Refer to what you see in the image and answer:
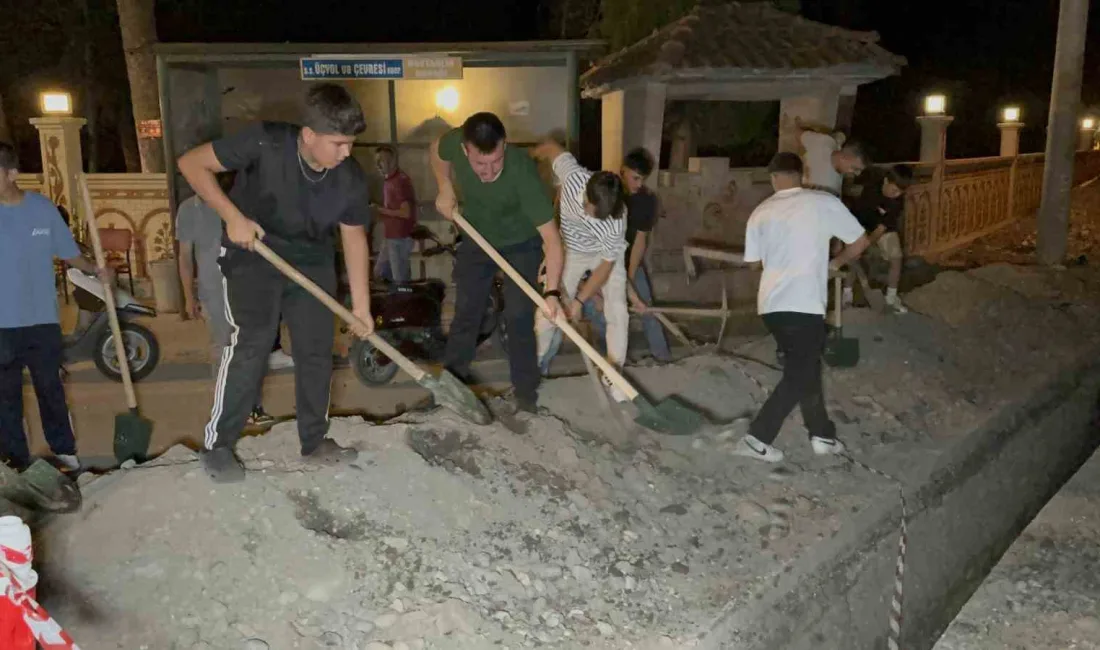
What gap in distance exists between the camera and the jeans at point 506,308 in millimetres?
5266

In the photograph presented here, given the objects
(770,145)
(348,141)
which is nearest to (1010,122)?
(770,145)

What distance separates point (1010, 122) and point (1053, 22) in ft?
37.7

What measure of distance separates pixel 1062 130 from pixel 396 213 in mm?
8208

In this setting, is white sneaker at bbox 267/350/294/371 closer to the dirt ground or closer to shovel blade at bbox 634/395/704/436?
the dirt ground

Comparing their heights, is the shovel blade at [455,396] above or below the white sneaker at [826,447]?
above

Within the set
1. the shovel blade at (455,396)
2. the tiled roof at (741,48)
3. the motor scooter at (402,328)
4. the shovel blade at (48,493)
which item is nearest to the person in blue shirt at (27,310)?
the shovel blade at (48,493)

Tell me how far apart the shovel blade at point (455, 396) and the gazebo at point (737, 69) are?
21.3ft

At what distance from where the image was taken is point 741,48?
10750mm

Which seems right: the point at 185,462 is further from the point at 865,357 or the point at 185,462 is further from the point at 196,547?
the point at 865,357

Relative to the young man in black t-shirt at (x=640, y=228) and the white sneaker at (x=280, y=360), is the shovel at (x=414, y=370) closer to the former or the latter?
the young man in black t-shirt at (x=640, y=228)

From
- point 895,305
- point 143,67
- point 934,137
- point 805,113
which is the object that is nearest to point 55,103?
point 143,67

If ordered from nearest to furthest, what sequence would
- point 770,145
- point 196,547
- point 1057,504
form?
point 196,547
point 1057,504
point 770,145

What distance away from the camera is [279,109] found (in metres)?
11.7

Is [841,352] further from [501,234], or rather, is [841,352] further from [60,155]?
[60,155]
